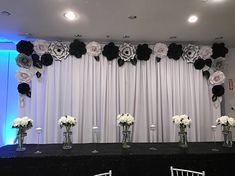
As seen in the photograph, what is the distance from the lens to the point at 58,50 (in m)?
4.30

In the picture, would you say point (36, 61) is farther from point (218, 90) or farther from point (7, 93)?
point (218, 90)

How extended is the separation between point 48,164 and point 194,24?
294 centimetres

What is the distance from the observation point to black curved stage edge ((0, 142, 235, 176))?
2734 mm

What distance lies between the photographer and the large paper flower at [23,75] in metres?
4.15

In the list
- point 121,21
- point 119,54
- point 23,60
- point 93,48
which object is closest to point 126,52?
point 119,54

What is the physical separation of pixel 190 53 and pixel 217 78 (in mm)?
731

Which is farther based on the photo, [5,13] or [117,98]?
[117,98]

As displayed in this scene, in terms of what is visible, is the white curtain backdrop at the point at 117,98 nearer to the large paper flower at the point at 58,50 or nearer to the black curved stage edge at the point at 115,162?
the large paper flower at the point at 58,50

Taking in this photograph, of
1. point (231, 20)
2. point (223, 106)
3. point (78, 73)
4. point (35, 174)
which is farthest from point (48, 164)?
point (223, 106)

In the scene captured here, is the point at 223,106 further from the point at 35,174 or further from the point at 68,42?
the point at 35,174

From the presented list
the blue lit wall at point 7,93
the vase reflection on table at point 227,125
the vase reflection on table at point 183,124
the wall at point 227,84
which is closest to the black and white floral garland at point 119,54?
the wall at point 227,84

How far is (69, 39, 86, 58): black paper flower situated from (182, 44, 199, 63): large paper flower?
2.04 metres

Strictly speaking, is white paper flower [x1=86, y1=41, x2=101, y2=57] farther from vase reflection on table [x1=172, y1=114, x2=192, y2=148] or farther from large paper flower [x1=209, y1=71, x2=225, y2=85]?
large paper flower [x1=209, y1=71, x2=225, y2=85]

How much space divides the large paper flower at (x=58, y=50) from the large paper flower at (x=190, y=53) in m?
2.37
